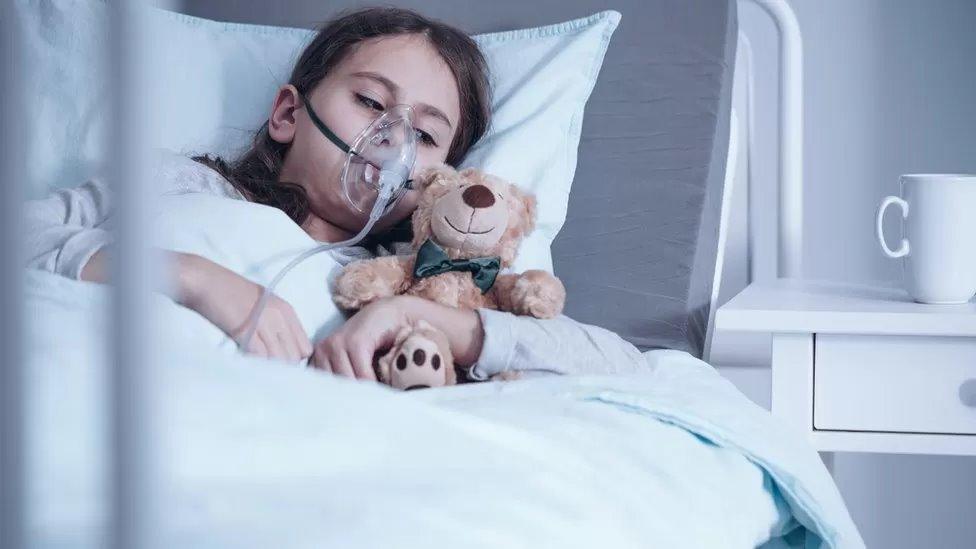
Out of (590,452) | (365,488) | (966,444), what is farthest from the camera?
(966,444)

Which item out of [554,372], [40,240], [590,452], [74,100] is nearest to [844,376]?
[554,372]

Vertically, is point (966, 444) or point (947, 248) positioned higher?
point (947, 248)

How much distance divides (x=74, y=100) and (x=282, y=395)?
1.02 metres

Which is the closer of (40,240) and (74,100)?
(40,240)

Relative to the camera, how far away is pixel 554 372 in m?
1.08

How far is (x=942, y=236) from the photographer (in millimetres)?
1326

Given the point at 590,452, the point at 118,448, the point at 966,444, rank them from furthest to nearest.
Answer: the point at 966,444, the point at 590,452, the point at 118,448

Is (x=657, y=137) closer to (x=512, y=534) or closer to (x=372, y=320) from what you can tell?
(x=372, y=320)

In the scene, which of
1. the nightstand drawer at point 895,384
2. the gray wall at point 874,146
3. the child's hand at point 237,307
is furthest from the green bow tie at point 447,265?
the gray wall at point 874,146

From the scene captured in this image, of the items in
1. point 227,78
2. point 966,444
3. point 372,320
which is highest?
point 227,78

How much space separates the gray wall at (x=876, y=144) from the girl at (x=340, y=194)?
730mm

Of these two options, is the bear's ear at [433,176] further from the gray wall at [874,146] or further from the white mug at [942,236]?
the gray wall at [874,146]

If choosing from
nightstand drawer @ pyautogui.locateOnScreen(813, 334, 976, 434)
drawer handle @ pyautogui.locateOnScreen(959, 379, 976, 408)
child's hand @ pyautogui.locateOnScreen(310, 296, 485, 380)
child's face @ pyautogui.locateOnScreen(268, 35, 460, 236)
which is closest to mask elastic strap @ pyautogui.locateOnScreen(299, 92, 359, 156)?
child's face @ pyautogui.locateOnScreen(268, 35, 460, 236)

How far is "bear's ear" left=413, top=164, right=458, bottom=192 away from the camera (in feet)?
3.85
